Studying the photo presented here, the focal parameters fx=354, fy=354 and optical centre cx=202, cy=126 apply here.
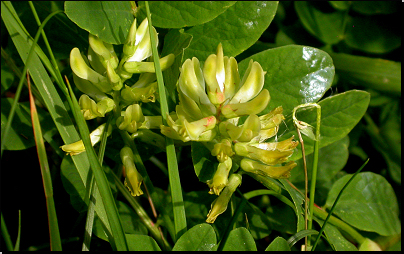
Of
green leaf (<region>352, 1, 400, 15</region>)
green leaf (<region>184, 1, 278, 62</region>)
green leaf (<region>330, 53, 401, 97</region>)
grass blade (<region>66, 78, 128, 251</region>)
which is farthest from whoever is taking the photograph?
green leaf (<region>352, 1, 400, 15</region>)

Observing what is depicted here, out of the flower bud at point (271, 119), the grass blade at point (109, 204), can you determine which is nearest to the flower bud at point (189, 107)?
the flower bud at point (271, 119)

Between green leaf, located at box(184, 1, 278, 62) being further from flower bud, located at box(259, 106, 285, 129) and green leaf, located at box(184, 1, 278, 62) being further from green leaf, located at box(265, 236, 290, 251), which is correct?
green leaf, located at box(265, 236, 290, 251)

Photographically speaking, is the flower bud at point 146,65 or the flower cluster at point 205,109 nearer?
the flower cluster at point 205,109

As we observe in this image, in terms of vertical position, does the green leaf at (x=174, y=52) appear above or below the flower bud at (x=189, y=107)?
above

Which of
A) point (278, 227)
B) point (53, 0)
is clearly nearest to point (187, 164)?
point (278, 227)

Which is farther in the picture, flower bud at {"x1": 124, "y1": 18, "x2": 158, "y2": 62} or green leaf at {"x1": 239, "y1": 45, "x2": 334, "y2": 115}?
green leaf at {"x1": 239, "y1": 45, "x2": 334, "y2": 115}

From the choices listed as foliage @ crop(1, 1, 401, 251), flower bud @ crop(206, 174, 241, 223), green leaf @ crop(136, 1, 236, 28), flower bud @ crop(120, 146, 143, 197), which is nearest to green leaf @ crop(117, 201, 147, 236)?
foliage @ crop(1, 1, 401, 251)

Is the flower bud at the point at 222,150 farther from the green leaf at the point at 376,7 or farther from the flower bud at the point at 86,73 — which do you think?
the green leaf at the point at 376,7
